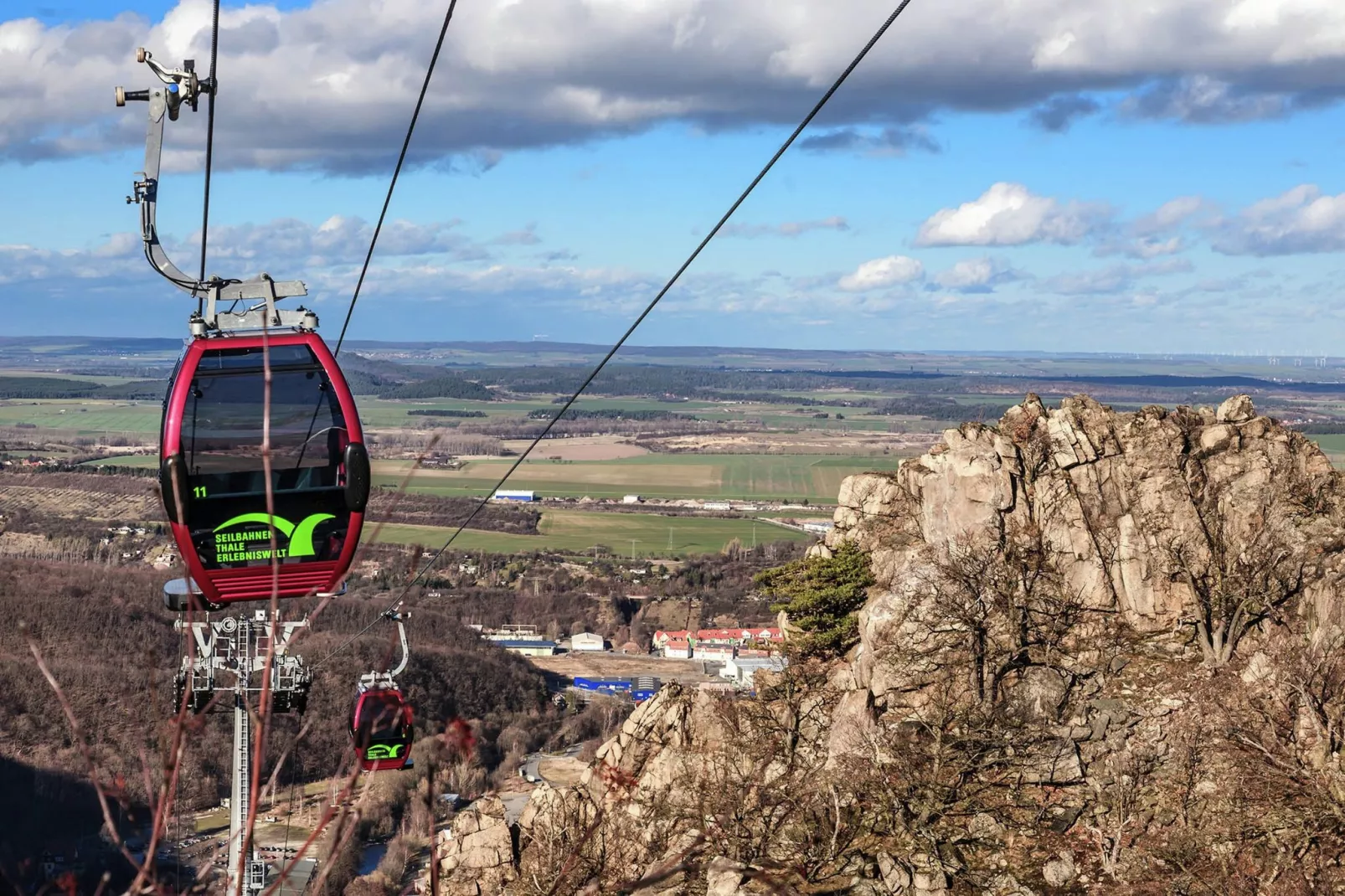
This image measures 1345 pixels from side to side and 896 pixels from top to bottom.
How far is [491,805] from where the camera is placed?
27844 millimetres

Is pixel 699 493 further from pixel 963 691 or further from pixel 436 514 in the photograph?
pixel 963 691

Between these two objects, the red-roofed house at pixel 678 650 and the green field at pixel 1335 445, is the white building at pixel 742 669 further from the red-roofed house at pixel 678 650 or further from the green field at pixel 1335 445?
the green field at pixel 1335 445

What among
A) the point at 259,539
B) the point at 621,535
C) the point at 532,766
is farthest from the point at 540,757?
the point at 621,535

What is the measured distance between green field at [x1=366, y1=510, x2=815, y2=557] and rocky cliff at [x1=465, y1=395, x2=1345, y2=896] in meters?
97.3

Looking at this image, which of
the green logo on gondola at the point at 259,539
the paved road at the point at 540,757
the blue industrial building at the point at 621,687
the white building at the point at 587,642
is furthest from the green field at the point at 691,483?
the green logo on gondola at the point at 259,539

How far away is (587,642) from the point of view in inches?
4242

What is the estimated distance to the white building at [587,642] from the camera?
352 feet

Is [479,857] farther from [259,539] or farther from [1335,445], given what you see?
[1335,445]

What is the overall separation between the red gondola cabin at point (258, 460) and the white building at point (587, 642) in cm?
9183

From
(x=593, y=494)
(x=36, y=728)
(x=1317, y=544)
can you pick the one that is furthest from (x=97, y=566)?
(x=1317, y=544)

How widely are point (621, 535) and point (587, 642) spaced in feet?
147

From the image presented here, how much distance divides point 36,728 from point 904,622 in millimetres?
64347

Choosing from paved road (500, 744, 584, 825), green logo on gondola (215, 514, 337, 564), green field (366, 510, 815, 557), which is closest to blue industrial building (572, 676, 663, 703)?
paved road (500, 744, 584, 825)

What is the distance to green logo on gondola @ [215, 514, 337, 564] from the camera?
615 inches
